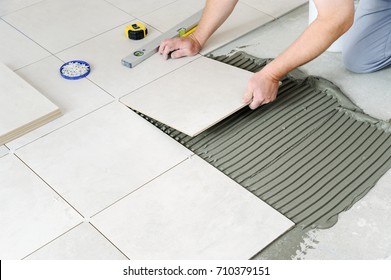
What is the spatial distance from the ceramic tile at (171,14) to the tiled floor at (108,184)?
0.67ft

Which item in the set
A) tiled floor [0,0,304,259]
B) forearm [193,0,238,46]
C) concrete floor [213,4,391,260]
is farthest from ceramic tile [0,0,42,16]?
concrete floor [213,4,391,260]

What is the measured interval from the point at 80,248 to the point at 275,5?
1.70m

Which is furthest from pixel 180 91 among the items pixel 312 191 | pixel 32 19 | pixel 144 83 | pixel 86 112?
pixel 32 19

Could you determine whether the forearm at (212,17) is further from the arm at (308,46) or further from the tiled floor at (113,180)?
the arm at (308,46)

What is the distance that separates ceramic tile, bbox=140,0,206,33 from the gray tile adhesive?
730mm

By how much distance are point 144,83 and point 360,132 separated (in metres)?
0.89

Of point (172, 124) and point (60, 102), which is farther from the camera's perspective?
point (60, 102)

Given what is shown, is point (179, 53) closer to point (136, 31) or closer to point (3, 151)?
point (136, 31)

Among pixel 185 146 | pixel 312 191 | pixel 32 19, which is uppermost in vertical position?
pixel 312 191

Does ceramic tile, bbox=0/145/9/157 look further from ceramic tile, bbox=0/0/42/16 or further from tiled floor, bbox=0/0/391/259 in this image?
ceramic tile, bbox=0/0/42/16

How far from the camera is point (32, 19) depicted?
280cm

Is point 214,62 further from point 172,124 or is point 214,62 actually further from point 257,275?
point 257,275

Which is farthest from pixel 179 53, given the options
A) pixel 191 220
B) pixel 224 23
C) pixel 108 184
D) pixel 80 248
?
pixel 80 248

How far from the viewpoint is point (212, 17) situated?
7.80ft
